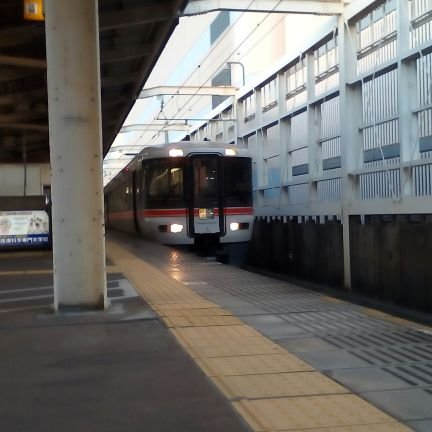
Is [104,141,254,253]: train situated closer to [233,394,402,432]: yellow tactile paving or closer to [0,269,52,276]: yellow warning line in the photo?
[0,269,52,276]: yellow warning line

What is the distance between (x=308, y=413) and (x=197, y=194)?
38.7 ft

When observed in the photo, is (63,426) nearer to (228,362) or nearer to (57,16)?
(228,362)

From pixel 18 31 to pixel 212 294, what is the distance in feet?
25.8

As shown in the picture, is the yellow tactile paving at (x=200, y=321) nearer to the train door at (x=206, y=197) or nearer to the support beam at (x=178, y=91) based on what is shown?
the train door at (x=206, y=197)

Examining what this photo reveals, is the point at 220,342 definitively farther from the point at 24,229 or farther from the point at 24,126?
the point at 24,126

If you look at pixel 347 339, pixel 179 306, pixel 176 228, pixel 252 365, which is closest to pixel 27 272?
pixel 179 306

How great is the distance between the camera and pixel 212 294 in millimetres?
8492

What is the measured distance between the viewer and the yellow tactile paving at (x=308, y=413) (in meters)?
3.65

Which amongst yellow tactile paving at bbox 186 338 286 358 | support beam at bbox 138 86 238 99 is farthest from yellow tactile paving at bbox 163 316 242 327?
support beam at bbox 138 86 238 99

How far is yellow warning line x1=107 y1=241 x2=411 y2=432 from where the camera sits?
3.70 metres

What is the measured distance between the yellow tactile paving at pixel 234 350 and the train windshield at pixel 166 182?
32.7 ft

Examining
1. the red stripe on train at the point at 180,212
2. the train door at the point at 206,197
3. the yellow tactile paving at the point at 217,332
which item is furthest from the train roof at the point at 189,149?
the yellow tactile paving at the point at 217,332

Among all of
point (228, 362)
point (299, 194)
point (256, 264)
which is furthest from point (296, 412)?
point (256, 264)

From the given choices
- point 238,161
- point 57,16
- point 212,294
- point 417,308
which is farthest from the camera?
point 238,161
